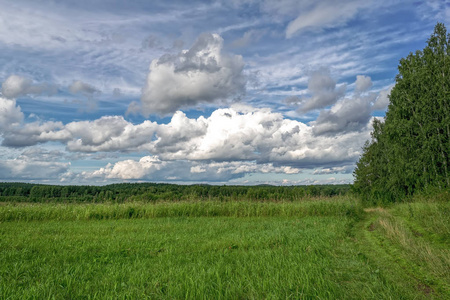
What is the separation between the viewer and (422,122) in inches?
915

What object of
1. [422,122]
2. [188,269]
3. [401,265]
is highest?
[422,122]

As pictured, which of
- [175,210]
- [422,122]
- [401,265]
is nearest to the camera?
[401,265]

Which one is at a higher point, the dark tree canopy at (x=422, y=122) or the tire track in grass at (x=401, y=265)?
the dark tree canopy at (x=422, y=122)

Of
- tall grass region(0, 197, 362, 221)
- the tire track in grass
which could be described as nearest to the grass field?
the tire track in grass

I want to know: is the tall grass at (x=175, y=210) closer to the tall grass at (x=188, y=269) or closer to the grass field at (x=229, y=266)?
the grass field at (x=229, y=266)

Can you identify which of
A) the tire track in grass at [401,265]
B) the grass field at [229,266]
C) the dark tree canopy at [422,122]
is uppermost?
the dark tree canopy at [422,122]

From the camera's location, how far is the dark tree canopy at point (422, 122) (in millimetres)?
21938

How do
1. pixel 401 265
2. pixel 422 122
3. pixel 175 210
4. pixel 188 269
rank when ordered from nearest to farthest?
pixel 188 269 → pixel 401 265 → pixel 175 210 → pixel 422 122

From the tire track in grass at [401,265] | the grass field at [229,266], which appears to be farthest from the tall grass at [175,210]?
the tire track in grass at [401,265]

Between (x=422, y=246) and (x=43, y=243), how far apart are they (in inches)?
408

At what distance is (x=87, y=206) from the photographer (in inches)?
644

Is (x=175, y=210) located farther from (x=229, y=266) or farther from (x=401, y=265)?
(x=401, y=265)

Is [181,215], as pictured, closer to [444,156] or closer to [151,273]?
[151,273]

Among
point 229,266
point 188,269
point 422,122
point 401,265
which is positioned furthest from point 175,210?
point 422,122
